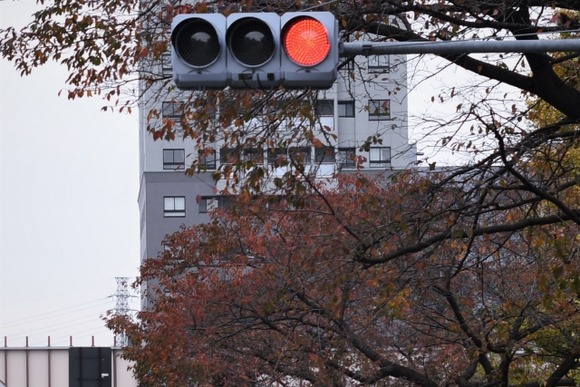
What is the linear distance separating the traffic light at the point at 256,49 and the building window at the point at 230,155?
21.3ft

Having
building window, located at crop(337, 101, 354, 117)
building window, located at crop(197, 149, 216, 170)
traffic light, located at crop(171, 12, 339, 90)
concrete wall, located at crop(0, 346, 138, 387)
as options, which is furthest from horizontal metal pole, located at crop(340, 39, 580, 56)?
building window, located at crop(337, 101, 354, 117)

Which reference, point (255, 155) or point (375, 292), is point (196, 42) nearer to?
point (255, 155)

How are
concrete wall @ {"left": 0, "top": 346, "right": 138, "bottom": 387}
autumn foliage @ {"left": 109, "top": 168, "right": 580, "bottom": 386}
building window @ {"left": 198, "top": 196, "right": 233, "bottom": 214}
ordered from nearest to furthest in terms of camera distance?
1. autumn foliage @ {"left": 109, "top": 168, "right": 580, "bottom": 386}
2. building window @ {"left": 198, "top": 196, "right": 233, "bottom": 214}
3. concrete wall @ {"left": 0, "top": 346, "right": 138, "bottom": 387}

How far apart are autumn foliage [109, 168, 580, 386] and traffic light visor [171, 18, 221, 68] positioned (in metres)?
6.41

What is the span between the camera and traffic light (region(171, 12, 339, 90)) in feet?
24.4

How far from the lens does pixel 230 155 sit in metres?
14.3

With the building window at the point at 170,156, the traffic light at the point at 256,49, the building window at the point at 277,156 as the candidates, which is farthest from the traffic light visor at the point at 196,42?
the building window at the point at 170,156

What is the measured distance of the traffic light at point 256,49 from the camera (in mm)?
7426

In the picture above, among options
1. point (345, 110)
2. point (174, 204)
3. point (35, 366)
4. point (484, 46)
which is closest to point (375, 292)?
point (484, 46)

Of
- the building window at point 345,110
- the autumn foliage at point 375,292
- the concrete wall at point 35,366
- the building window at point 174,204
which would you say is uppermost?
the building window at point 345,110

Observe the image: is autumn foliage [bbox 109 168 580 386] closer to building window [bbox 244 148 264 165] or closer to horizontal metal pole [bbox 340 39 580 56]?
building window [bbox 244 148 264 165]

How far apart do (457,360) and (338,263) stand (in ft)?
27.8

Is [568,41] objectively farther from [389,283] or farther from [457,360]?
[457,360]

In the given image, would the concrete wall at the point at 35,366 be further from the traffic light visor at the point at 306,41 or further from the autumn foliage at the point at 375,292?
the traffic light visor at the point at 306,41
